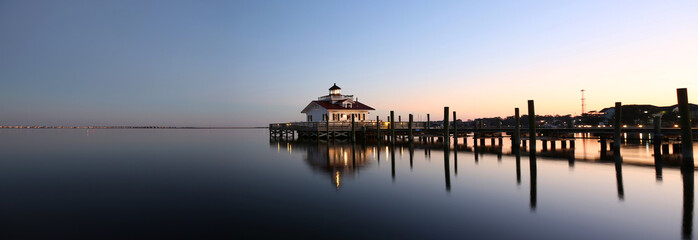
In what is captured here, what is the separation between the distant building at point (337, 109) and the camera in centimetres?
4675

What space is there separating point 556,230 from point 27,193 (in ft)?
63.4

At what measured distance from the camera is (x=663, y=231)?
9242 millimetres

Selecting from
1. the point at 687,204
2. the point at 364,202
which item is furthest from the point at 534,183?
the point at 364,202

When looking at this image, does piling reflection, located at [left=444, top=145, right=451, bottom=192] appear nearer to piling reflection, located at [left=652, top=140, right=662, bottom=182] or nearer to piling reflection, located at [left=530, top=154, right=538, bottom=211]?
piling reflection, located at [left=530, top=154, right=538, bottom=211]

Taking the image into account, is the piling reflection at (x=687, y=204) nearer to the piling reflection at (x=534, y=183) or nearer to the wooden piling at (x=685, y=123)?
the wooden piling at (x=685, y=123)

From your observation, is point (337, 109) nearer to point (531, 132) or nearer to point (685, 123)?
point (531, 132)

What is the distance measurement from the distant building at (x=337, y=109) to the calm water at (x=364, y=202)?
981 inches

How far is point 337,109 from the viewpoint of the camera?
153 feet

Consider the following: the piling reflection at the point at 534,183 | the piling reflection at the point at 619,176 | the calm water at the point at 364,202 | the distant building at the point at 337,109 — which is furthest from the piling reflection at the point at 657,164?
the distant building at the point at 337,109

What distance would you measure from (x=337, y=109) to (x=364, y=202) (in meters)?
34.4

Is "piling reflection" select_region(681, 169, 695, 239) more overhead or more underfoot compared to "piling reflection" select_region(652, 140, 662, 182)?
more underfoot

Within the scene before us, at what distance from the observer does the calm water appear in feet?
30.8

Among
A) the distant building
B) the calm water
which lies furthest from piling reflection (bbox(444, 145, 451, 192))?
the distant building

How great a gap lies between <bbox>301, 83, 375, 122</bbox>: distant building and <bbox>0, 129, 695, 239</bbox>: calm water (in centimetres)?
2492
